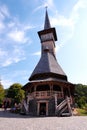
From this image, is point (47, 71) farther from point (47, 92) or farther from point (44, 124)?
point (44, 124)

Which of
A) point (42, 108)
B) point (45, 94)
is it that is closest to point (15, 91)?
point (42, 108)

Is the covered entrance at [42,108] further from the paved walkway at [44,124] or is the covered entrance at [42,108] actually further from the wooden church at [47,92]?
the paved walkway at [44,124]

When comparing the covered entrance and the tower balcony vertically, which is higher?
the tower balcony

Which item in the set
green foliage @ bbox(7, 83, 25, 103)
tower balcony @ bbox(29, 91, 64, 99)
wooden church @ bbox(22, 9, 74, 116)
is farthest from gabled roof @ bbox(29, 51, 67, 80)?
green foliage @ bbox(7, 83, 25, 103)

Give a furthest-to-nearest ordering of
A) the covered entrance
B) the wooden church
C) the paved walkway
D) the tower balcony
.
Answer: the tower balcony < the covered entrance < the wooden church < the paved walkway

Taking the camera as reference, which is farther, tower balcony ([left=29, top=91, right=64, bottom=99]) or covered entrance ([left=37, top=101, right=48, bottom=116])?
tower balcony ([left=29, top=91, right=64, bottom=99])

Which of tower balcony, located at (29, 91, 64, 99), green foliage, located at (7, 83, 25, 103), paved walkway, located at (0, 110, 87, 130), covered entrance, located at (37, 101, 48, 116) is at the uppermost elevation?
green foliage, located at (7, 83, 25, 103)

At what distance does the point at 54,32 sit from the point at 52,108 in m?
19.1

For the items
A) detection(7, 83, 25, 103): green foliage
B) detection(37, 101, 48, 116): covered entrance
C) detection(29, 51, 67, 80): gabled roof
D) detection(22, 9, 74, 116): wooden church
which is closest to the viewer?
detection(22, 9, 74, 116): wooden church

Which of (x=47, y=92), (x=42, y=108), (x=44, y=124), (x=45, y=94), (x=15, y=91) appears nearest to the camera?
(x=44, y=124)

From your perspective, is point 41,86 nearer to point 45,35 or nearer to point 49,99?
point 49,99

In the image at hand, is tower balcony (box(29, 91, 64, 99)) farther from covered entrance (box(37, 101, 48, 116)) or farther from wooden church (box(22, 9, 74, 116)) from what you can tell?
covered entrance (box(37, 101, 48, 116))

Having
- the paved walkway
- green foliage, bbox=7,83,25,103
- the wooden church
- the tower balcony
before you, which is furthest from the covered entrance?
green foliage, bbox=7,83,25,103

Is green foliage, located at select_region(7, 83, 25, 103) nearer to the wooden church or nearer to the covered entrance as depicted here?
the wooden church
